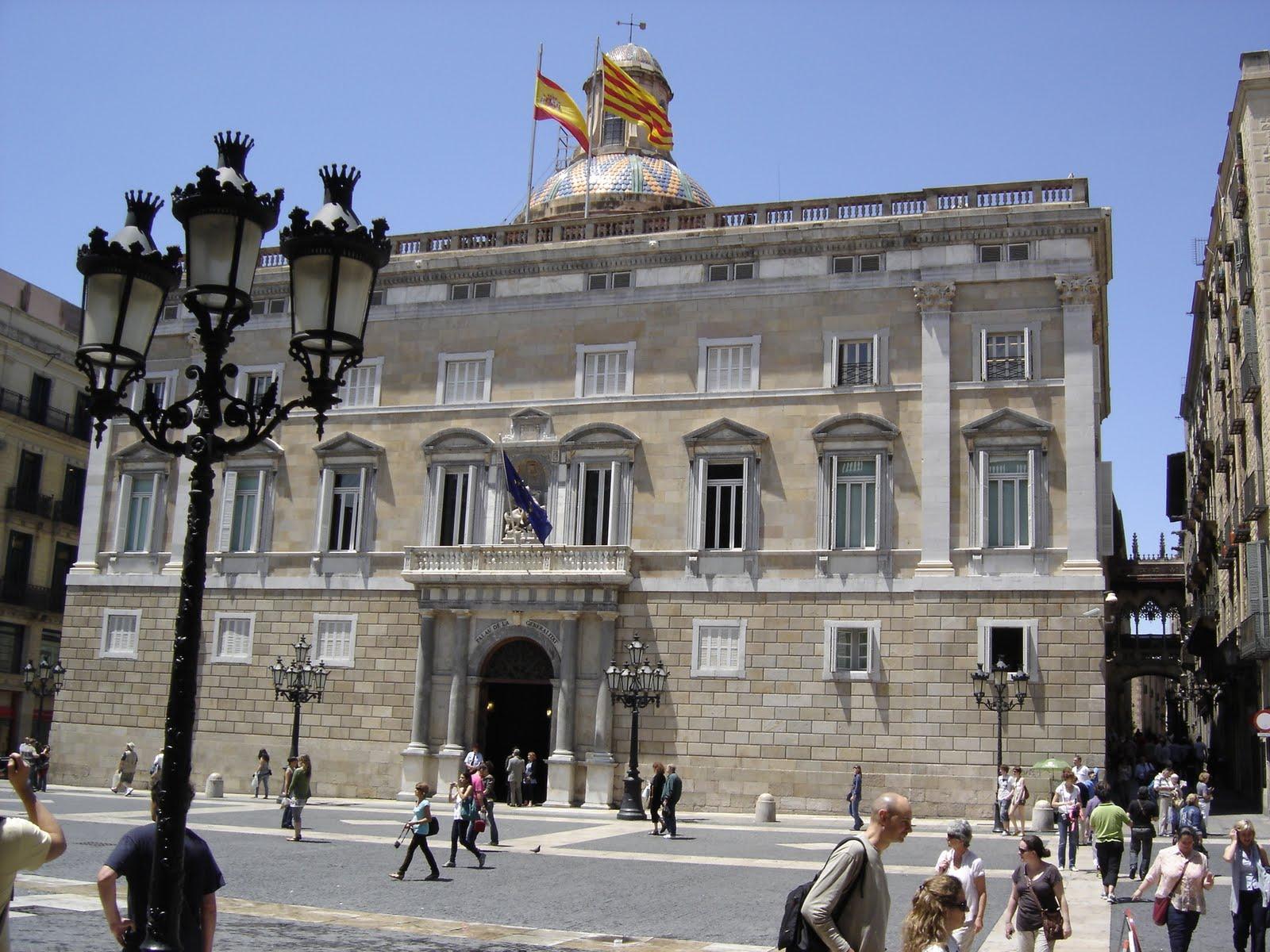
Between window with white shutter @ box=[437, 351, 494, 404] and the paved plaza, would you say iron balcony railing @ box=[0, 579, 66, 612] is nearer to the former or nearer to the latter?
window with white shutter @ box=[437, 351, 494, 404]

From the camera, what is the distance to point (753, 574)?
33781 mm

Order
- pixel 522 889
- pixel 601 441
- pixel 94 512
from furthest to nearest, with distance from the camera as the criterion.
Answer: pixel 94 512
pixel 601 441
pixel 522 889

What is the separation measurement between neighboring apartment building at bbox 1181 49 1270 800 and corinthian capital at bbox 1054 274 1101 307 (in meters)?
4.77

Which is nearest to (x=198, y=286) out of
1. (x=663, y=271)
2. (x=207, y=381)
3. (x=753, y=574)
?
(x=207, y=381)

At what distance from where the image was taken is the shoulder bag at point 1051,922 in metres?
11.6

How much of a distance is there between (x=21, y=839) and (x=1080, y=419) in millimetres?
29039

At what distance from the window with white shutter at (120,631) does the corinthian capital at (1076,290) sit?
27.9 m

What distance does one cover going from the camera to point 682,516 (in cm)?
3462

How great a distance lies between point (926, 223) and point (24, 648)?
36.5m

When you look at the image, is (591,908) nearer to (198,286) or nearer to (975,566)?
(198,286)

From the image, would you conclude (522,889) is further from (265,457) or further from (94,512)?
(94,512)

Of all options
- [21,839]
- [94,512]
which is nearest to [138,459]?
Answer: [94,512]

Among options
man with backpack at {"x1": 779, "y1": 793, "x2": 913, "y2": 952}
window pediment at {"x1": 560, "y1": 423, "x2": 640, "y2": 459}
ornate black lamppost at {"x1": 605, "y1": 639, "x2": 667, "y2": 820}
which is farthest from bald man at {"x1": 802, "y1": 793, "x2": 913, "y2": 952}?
window pediment at {"x1": 560, "y1": 423, "x2": 640, "y2": 459}

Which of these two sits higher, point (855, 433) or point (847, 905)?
point (855, 433)
